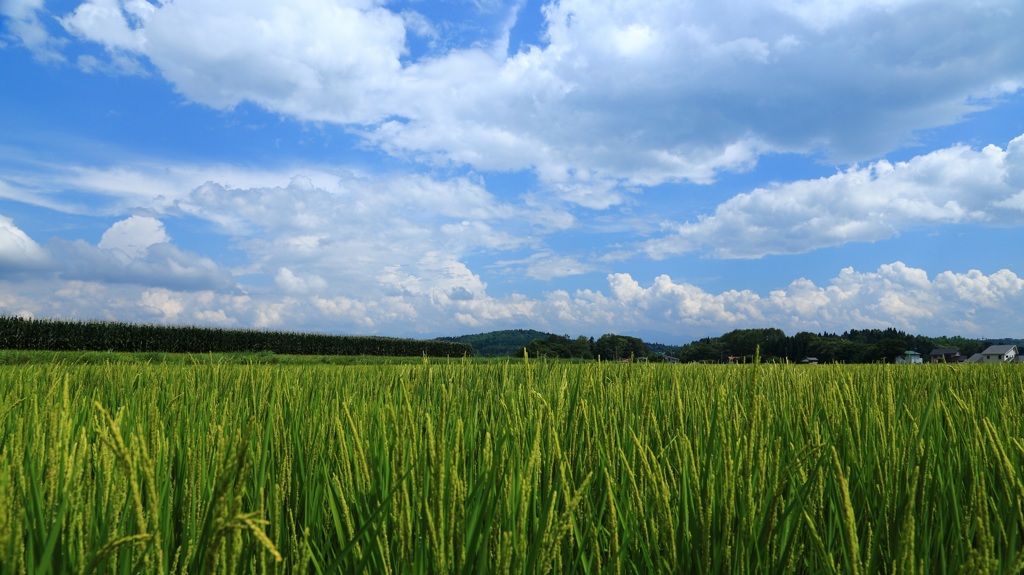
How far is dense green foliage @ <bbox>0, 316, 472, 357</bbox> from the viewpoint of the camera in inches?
987

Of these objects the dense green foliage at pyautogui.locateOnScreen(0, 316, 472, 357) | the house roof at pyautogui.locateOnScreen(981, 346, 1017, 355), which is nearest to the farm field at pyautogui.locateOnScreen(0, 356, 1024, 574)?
the dense green foliage at pyautogui.locateOnScreen(0, 316, 472, 357)

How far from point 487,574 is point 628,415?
1.85 meters

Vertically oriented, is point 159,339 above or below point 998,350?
below

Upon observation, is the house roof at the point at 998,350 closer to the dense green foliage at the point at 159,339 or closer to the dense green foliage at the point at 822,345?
the dense green foliage at the point at 822,345

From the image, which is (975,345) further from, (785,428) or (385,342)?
(785,428)

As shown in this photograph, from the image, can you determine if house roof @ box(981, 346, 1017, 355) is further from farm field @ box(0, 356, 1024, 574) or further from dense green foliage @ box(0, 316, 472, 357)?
farm field @ box(0, 356, 1024, 574)

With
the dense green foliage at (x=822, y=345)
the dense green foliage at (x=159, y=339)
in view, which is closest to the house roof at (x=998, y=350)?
the dense green foliage at (x=822, y=345)

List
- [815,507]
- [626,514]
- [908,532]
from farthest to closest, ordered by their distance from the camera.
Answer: [815,507] < [626,514] < [908,532]

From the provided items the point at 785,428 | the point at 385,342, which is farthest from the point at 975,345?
the point at 785,428

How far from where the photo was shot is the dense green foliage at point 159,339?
25.1 metres

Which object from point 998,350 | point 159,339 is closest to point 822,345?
point 998,350

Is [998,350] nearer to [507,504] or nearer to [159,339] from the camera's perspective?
[159,339]

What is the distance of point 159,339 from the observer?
28781 mm

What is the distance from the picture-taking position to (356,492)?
1.66 metres
